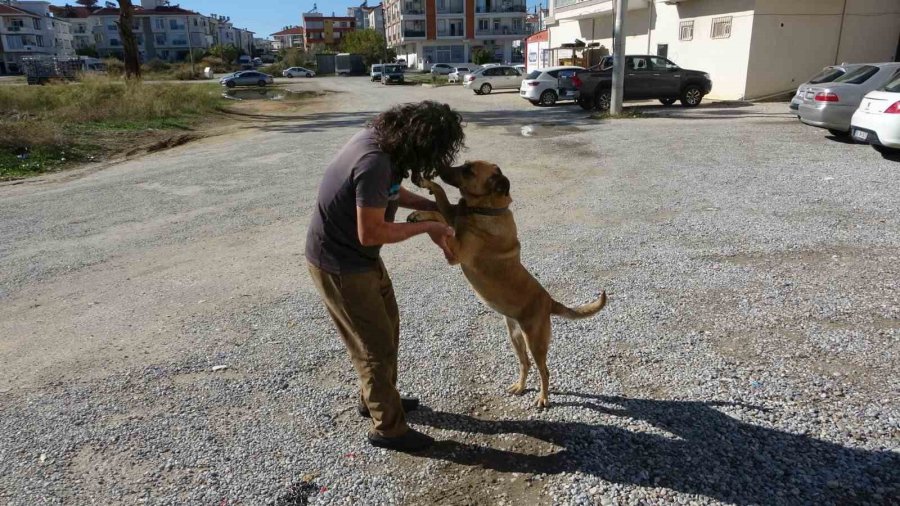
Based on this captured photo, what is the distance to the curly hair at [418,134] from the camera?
2.43m

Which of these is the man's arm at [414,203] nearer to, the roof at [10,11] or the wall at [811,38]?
the wall at [811,38]

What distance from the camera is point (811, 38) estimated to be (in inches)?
779

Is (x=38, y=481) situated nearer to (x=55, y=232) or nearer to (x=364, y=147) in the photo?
(x=364, y=147)

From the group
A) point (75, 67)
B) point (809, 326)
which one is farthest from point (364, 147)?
point (75, 67)

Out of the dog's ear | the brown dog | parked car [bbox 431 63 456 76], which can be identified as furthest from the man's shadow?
parked car [bbox 431 63 456 76]

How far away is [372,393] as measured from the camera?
9.33 feet

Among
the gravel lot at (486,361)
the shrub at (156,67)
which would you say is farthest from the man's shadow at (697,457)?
the shrub at (156,67)

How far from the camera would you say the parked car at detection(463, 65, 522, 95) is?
30328 millimetres

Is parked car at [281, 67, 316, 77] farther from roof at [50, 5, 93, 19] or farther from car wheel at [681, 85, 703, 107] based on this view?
roof at [50, 5, 93, 19]

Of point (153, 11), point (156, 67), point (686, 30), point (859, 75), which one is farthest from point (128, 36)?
point (153, 11)

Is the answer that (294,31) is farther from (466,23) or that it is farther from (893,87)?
(893,87)

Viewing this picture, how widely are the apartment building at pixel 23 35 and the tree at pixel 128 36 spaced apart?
5592cm

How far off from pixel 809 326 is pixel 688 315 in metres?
0.79

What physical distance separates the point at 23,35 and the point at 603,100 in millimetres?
85254
